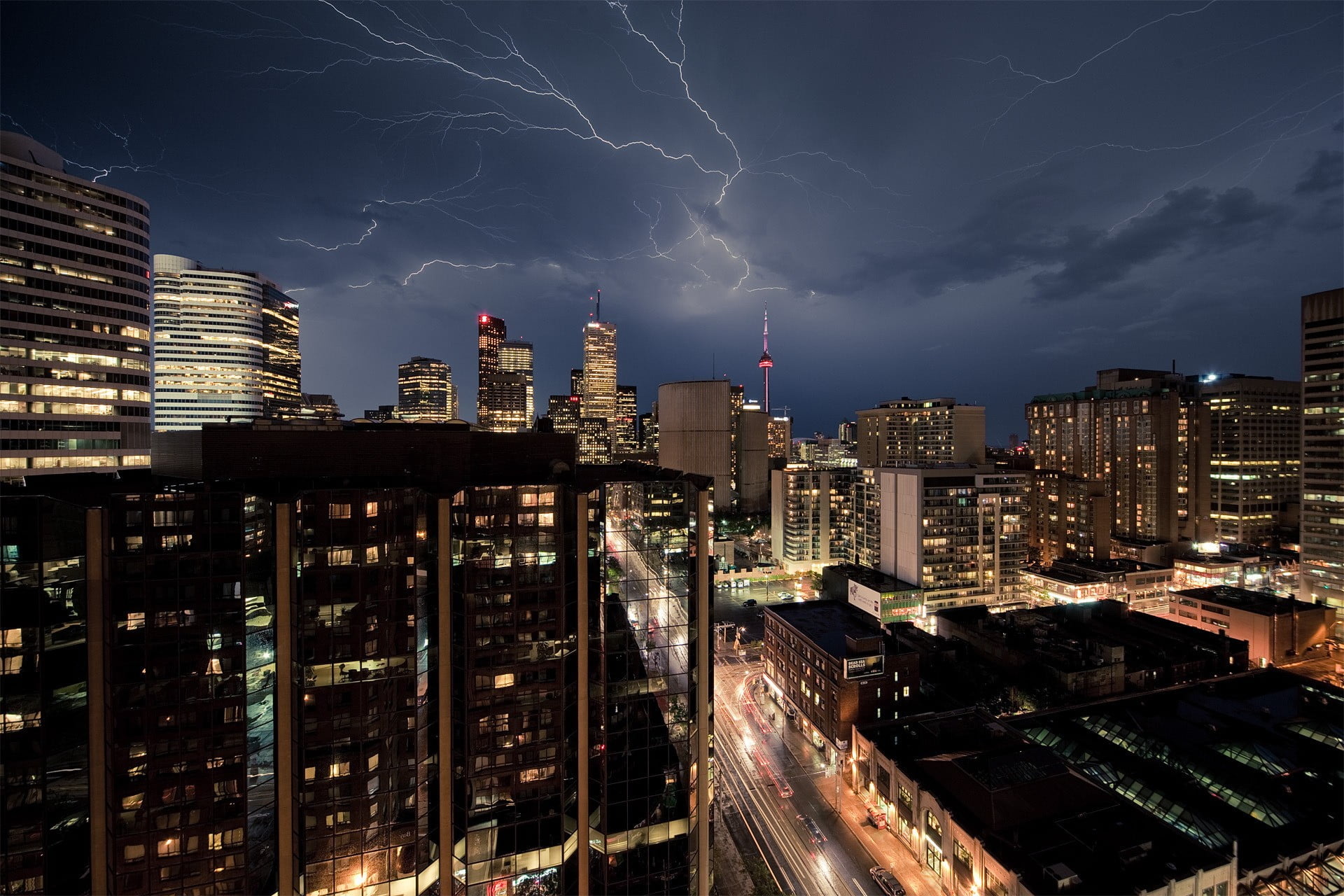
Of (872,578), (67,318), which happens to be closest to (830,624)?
(872,578)

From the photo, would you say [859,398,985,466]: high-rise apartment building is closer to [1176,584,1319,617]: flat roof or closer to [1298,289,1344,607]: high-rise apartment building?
[1298,289,1344,607]: high-rise apartment building

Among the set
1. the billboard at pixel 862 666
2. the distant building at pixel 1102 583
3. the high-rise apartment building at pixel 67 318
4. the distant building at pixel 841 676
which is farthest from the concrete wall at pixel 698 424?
the high-rise apartment building at pixel 67 318

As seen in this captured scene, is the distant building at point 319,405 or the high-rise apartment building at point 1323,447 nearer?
the high-rise apartment building at point 1323,447

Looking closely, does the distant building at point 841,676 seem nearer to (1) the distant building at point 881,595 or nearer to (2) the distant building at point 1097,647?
(2) the distant building at point 1097,647

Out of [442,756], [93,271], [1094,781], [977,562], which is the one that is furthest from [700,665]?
[93,271]

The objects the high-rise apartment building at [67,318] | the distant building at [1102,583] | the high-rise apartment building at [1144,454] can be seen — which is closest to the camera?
the high-rise apartment building at [67,318]

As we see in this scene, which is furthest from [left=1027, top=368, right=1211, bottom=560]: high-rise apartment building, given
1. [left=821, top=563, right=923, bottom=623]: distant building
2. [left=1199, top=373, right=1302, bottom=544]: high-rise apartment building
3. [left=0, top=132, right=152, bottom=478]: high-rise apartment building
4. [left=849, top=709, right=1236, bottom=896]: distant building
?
[left=0, top=132, right=152, bottom=478]: high-rise apartment building
